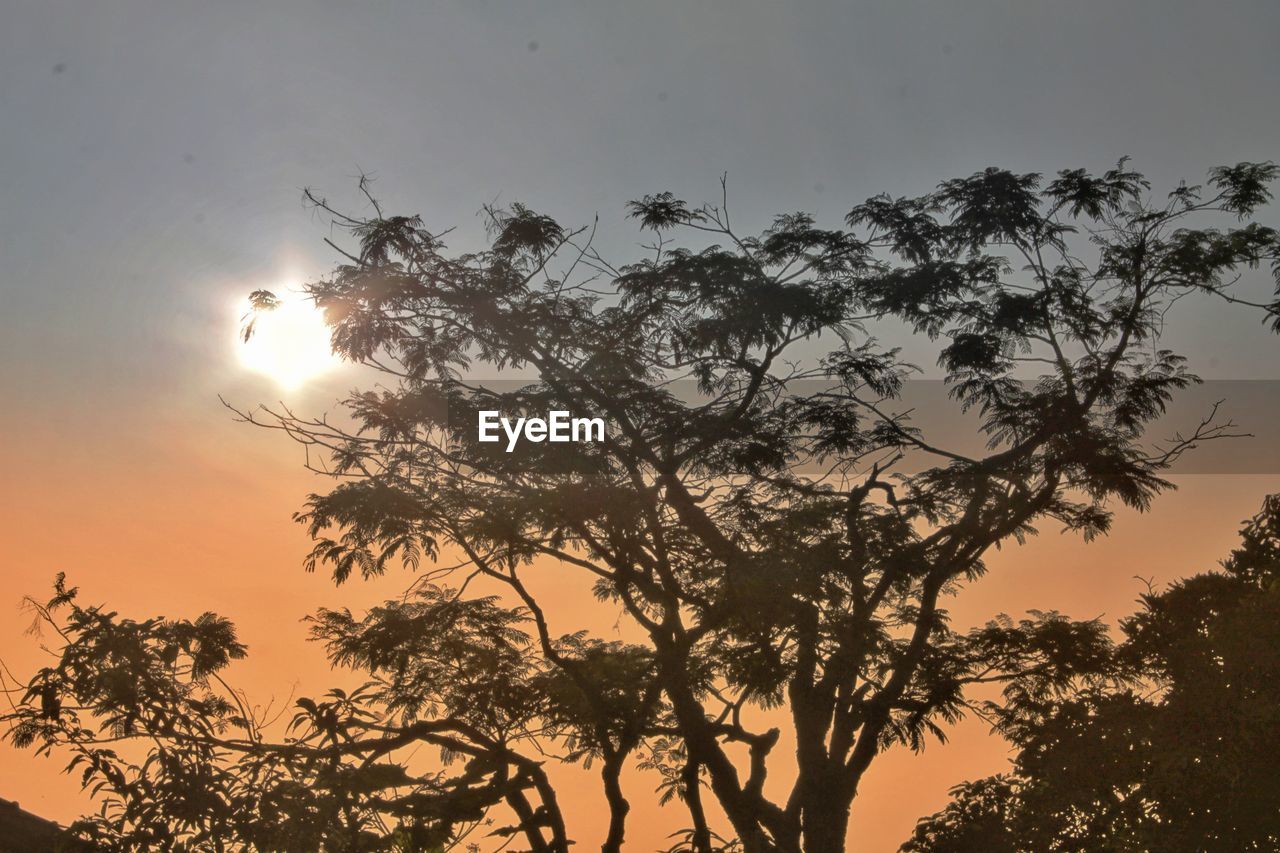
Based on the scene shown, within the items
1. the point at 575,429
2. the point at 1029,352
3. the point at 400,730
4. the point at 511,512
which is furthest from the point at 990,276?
the point at 400,730

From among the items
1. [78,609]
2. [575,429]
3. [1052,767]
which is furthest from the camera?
[575,429]

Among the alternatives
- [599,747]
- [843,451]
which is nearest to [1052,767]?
[843,451]

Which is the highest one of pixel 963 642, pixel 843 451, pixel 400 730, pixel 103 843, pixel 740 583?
pixel 843 451

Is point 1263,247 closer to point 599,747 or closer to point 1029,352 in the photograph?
point 1029,352

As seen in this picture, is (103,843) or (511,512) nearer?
(103,843)

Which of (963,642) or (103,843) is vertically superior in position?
(963,642)

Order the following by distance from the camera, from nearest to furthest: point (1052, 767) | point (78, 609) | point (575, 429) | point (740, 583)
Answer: point (78, 609) < point (1052, 767) < point (740, 583) < point (575, 429)
